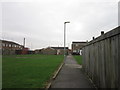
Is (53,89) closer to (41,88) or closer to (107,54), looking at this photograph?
(41,88)

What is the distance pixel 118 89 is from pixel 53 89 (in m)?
3.16

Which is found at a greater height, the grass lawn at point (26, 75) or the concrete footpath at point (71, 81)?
the grass lawn at point (26, 75)

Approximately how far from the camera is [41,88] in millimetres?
6441

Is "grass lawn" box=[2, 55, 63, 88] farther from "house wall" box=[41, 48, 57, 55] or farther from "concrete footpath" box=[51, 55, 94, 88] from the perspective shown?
"house wall" box=[41, 48, 57, 55]

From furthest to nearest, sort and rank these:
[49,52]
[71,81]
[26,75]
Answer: [49,52] < [26,75] < [71,81]

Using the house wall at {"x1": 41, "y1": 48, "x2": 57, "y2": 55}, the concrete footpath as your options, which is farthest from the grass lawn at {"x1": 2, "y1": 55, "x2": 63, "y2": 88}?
the house wall at {"x1": 41, "y1": 48, "x2": 57, "y2": 55}

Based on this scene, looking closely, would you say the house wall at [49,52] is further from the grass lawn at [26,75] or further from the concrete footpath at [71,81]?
the concrete footpath at [71,81]

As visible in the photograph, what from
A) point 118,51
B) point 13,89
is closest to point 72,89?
point 13,89

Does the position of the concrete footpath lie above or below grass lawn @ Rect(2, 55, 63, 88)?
below

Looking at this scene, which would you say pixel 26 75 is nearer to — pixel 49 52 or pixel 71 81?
pixel 71 81

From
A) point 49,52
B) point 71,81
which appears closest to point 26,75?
point 71,81

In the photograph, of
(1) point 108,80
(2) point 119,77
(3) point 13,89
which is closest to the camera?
(2) point 119,77

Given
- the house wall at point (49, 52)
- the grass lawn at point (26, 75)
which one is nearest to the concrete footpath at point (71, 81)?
the grass lawn at point (26, 75)

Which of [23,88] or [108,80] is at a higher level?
[108,80]
